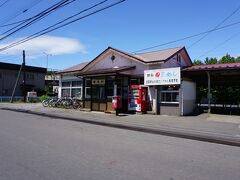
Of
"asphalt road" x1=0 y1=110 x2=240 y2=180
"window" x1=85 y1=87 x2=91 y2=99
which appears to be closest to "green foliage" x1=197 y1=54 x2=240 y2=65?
"window" x1=85 y1=87 x2=91 y2=99

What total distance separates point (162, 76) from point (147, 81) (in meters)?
1.52

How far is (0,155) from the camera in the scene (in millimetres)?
7414

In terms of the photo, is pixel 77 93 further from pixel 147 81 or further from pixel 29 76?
pixel 29 76

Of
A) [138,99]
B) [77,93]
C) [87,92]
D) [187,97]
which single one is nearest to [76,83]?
[77,93]

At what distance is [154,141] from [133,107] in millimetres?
12860

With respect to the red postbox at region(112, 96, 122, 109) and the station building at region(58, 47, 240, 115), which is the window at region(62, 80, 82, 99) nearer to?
the station building at region(58, 47, 240, 115)

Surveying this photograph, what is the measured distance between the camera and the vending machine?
74.4 feet

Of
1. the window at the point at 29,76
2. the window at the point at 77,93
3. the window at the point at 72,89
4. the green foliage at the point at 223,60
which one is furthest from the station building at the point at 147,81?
the window at the point at 29,76

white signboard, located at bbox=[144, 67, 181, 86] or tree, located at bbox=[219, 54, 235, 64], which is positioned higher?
tree, located at bbox=[219, 54, 235, 64]

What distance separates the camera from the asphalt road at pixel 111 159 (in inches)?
232

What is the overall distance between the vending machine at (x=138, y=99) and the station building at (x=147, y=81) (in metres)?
0.08

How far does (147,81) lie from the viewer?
22484 millimetres

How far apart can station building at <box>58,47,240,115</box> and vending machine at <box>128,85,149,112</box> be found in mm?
77

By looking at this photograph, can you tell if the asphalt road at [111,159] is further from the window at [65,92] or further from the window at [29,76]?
the window at [29,76]
